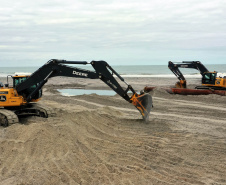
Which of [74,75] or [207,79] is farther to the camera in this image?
[207,79]

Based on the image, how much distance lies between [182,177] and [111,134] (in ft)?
15.3

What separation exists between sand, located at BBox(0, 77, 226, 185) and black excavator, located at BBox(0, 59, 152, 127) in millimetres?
612

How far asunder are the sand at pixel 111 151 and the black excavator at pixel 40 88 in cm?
61

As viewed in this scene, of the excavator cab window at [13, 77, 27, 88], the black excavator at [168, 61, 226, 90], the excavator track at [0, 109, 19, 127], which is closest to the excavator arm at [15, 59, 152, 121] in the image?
the excavator cab window at [13, 77, 27, 88]

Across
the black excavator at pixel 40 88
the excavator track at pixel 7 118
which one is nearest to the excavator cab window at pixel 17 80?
the black excavator at pixel 40 88

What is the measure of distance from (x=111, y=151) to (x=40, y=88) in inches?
199

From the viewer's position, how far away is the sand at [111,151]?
7422mm

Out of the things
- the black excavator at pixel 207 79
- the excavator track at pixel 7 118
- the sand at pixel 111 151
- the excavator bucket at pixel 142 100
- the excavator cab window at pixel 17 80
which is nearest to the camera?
the sand at pixel 111 151

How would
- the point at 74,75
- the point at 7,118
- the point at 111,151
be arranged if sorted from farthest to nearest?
the point at 74,75
the point at 7,118
the point at 111,151

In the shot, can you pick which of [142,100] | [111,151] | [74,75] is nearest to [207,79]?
[142,100]

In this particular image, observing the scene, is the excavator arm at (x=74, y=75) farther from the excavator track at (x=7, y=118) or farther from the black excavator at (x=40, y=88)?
the excavator track at (x=7, y=118)

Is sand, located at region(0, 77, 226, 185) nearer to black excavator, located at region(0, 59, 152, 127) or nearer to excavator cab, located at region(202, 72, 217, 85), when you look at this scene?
black excavator, located at region(0, 59, 152, 127)

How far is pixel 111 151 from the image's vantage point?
A: 371 inches

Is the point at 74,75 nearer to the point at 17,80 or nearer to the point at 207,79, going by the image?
the point at 17,80
